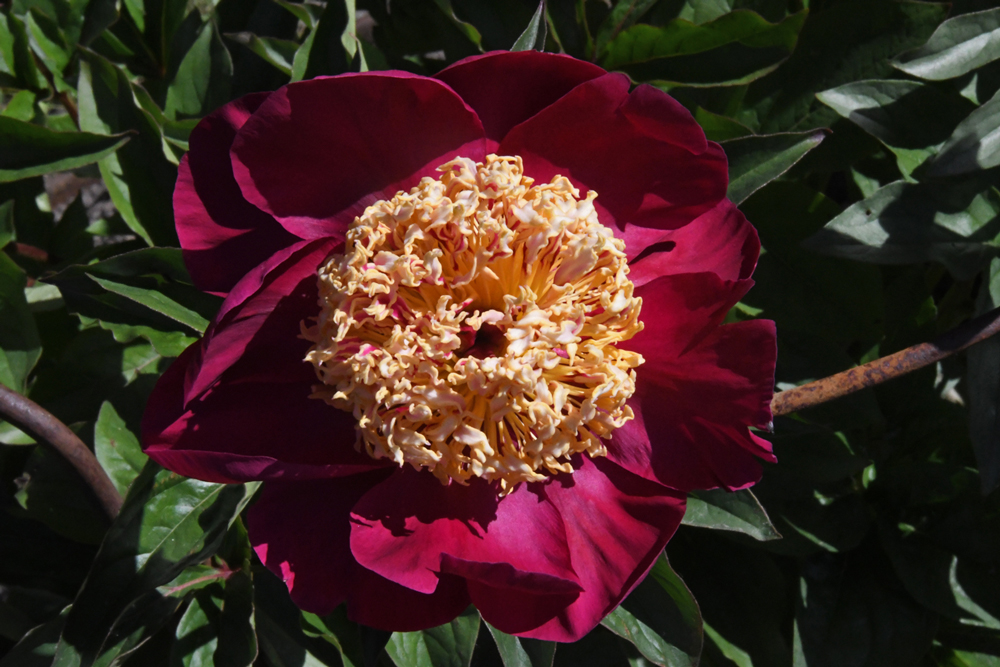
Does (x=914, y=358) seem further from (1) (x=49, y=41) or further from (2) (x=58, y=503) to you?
(1) (x=49, y=41)

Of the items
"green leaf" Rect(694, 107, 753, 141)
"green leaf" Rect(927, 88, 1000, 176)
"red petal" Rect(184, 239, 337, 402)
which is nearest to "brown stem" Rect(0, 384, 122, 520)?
"red petal" Rect(184, 239, 337, 402)

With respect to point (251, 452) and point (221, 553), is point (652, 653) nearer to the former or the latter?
point (251, 452)

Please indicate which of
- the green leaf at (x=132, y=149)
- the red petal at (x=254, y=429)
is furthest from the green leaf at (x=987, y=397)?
the green leaf at (x=132, y=149)

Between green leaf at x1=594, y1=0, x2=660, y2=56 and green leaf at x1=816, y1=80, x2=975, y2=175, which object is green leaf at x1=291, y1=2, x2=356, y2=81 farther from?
green leaf at x1=816, y1=80, x2=975, y2=175

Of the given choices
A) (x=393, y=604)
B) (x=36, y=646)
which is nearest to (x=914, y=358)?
(x=393, y=604)

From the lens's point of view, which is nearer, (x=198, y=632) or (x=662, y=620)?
(x=662, y=620)

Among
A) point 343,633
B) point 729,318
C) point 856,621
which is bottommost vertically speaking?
point 856,621

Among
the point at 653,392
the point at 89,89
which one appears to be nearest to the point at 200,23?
the point at 89,89
